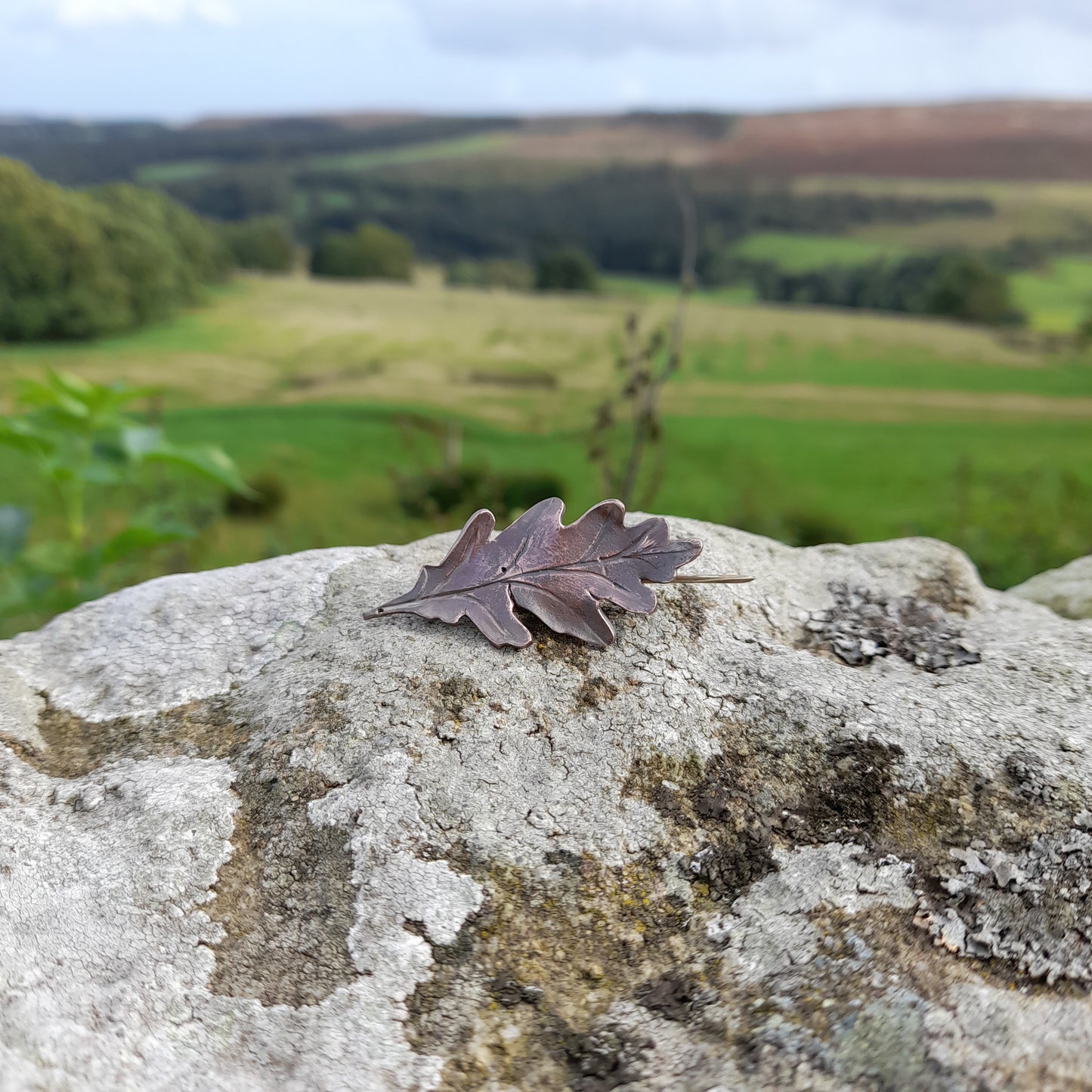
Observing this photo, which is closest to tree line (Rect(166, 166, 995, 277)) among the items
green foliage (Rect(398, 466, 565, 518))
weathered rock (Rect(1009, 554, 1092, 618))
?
green foliage (Rect(398, 466, 565, 518))

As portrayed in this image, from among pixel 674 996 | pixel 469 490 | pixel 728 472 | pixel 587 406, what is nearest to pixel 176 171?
pixel 587 406

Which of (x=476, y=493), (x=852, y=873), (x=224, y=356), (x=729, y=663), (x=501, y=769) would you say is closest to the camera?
(x=852, y=873)

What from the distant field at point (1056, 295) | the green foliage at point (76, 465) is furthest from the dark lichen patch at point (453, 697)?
the distant field at point (1056, 295)

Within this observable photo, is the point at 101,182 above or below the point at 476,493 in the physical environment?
above

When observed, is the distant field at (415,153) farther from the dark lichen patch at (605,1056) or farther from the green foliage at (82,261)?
the dark lichen patch at (605,1056)

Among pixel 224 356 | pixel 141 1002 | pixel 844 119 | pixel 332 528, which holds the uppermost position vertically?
pixel 844 119

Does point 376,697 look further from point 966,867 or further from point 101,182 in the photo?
point 101,182

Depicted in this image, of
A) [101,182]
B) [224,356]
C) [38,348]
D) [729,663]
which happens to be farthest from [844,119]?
[729,663]
